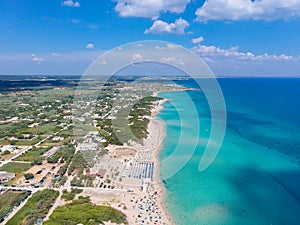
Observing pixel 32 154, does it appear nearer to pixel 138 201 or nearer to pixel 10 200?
pixel 10 200

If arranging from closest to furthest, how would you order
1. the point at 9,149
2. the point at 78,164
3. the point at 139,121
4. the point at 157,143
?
1. the point at 78,164
2. the point at 9,149
3. the point at 157,143
4. the point at 139,121

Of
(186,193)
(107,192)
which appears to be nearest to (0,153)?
(107,192)

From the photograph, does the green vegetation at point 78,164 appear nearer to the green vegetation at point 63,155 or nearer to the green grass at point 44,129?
the green vegetation at point 63,155

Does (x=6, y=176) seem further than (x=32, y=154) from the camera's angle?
No

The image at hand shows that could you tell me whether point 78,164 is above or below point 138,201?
above

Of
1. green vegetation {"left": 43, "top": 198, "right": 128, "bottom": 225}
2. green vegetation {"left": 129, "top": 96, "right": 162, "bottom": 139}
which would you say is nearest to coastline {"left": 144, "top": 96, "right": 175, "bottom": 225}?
green vegetation {"left": 129, "top": 96, "right": 162, "bottom": 139}

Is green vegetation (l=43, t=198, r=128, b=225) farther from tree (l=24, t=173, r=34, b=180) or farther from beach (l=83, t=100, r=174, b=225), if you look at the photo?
tree (l=24, t=173, r=34, b=180)

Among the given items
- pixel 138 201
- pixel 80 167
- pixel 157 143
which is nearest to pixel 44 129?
pixel 80 167
